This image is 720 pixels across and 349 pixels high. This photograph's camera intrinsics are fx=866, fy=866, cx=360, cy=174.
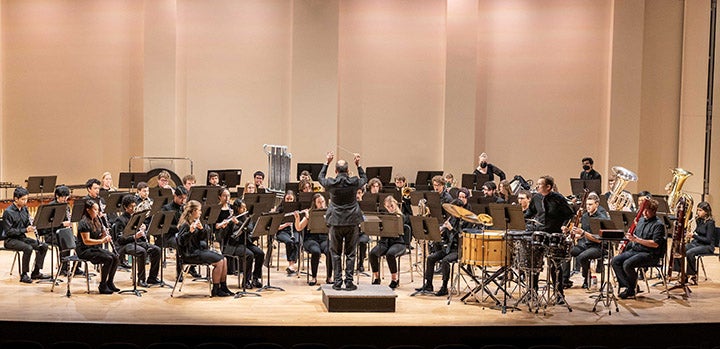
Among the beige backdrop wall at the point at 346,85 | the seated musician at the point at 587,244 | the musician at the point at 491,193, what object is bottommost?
the seated musician at the point at 587,244

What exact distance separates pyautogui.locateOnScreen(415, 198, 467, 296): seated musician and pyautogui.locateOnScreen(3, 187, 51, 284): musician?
5.24 m

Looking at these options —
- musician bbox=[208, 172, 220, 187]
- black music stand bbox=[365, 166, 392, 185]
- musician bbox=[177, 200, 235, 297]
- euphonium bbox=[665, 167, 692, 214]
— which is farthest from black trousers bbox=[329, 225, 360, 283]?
black music stand bbox=[365, 166, 392, 185]

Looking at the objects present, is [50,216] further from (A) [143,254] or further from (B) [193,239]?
(B) [193,239]

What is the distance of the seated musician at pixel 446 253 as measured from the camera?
→ 11133 millimetres

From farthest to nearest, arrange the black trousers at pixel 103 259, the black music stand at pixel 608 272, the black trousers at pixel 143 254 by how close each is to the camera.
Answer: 1. the black trousers at pixel 143 254
2. the black trousers at pixel 103 259
3. the black music stand at pixel 608 272

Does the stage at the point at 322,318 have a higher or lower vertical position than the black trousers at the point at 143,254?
lower

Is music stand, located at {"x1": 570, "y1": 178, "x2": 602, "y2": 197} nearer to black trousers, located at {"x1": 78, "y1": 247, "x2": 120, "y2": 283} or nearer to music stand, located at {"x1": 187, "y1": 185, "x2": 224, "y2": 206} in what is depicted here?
music stand, located at {"x1": 187, "y1": 185, "x2": 224, "y2": 206}

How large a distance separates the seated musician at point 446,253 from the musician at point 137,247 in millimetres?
3568

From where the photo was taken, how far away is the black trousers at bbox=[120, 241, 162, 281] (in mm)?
11258

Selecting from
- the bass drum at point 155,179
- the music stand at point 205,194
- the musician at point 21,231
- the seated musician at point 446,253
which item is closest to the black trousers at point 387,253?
the seated musician at point 446,253

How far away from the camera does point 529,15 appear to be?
64.1ft

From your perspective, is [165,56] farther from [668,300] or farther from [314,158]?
[668,300]

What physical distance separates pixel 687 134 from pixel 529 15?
4.33 metres

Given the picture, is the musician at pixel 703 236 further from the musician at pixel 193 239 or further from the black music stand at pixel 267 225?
the musician at pixel 193 239
